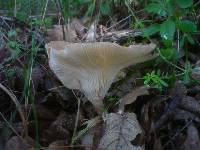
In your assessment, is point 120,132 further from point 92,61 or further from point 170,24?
point 170,24

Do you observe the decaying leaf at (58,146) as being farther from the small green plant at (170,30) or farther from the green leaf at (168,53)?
the green leaf at (168,53)

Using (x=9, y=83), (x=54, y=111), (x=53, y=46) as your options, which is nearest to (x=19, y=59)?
(x=9, y=83)

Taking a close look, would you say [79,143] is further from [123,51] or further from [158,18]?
[158,18]

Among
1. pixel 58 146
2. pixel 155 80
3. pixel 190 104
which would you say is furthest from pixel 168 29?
pixel 58 146

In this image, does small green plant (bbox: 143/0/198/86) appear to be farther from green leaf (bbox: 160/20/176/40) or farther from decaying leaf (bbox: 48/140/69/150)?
decaying leaf (bbox: 48/140/69/150)

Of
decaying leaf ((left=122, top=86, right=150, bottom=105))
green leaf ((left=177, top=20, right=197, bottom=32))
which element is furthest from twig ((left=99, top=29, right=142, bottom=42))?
decaying leaf ((left=122, top=86, right=150, bottom=105))
